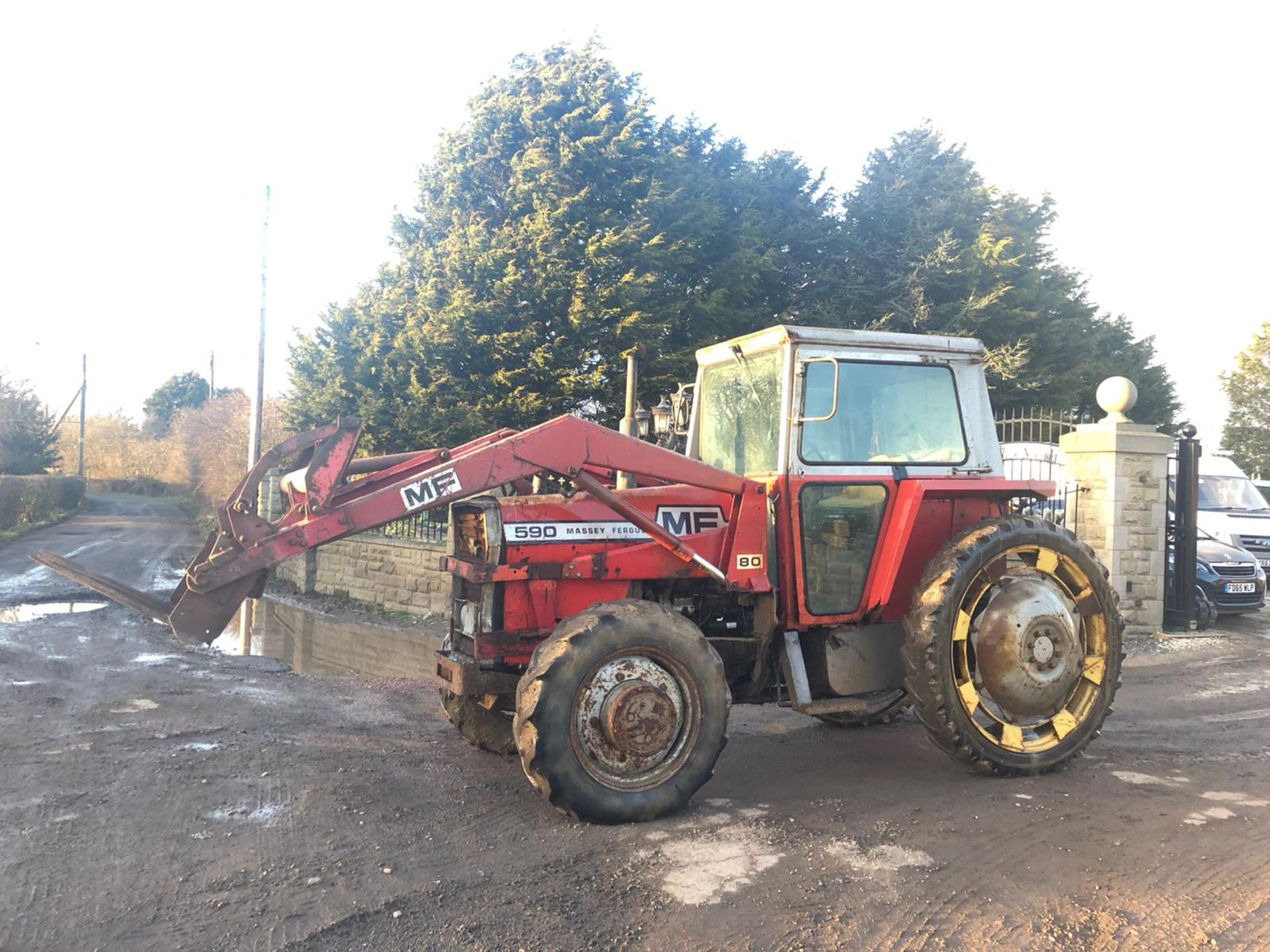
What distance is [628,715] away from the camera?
425 cm

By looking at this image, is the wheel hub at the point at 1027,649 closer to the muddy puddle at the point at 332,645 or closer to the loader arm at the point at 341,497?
the loader arm at the point at 341,497

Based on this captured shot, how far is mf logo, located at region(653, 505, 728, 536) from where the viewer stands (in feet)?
16.3

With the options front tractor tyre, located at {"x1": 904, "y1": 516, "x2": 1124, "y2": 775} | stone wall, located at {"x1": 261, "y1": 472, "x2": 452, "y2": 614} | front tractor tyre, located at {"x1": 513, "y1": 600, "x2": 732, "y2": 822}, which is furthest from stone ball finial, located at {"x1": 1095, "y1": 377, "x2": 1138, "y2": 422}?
stone wall, located at {"x1": 261, "y1": 472, "x2": 452, "y2": 614}

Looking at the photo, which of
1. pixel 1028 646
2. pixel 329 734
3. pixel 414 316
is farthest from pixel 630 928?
pixel 414 316

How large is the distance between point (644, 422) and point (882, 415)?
A: 1.98m

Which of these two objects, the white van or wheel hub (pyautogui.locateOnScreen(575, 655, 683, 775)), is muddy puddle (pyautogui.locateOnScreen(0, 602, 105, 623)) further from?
the white van

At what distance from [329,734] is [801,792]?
312 cm

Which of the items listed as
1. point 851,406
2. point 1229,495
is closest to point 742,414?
point 851,406

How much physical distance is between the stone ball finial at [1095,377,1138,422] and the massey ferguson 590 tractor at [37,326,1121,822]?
5508mm

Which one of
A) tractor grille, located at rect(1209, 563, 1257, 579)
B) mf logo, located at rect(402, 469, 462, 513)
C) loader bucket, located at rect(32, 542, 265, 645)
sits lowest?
tractor grille, located at rect(1209, 563, 1257, 579)

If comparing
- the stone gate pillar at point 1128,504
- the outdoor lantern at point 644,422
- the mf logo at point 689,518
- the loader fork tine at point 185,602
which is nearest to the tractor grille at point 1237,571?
the stone gate pillar at point 1128,504

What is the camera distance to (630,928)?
3.30 metres

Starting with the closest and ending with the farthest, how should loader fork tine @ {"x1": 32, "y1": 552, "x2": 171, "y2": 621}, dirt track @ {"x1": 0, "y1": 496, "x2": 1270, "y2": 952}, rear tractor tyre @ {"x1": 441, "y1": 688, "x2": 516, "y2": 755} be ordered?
dirt track @ {"x1": 0, "y1": 496, "x2": 1270, "y2": 952}, loader fork tine @ {"x1": 32, "y1": 552, "x2": 171, "y2": 621}, rear tractor tyre @ {"x1": 441, "y1": 688, "x2": 516, "y2": 755}

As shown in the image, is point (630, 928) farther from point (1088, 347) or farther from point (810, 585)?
point (1088, 347)
